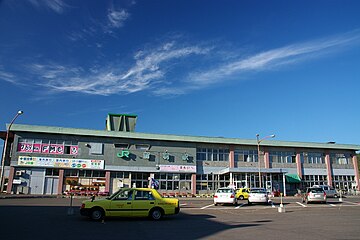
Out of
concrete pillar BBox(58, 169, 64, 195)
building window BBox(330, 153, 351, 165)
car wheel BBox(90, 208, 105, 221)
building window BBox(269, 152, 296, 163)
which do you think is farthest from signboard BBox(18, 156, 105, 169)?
building window BBox(330, 153, 351, 165)

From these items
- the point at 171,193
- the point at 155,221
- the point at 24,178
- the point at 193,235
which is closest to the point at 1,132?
the point at 24,178

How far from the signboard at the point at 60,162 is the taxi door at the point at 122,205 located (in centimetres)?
2775

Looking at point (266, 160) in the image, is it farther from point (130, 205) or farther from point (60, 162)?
point (130, 205)

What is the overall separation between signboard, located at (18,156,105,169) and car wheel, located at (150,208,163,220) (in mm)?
27948

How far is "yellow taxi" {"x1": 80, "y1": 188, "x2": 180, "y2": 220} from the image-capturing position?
538 inches

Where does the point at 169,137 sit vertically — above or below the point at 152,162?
above

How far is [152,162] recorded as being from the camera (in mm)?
42969

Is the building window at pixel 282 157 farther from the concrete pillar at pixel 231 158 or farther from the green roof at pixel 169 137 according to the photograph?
the concrete pillar at pixel 231 158

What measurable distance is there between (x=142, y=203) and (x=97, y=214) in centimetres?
202

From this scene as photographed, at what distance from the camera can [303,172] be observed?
50188 mm

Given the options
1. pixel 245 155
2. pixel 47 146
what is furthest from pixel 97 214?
pixel 245 155

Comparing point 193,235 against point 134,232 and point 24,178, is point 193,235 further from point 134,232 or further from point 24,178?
point 24,178

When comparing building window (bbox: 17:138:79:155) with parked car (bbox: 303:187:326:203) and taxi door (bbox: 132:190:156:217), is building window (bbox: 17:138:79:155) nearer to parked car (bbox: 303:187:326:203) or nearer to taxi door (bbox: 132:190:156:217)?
parked car (bbox: 303:187:326:203)

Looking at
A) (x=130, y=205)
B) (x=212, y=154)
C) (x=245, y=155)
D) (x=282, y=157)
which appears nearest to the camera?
(x=130, y=205)
